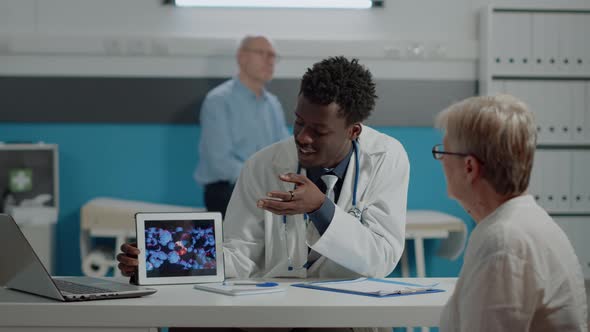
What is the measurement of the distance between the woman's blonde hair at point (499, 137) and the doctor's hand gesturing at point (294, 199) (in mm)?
626

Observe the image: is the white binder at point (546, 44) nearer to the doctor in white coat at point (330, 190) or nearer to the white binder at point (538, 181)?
the white binder at point (538, 181)

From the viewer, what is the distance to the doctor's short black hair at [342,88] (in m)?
2.22

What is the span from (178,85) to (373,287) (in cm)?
294

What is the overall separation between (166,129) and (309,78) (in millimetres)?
2483

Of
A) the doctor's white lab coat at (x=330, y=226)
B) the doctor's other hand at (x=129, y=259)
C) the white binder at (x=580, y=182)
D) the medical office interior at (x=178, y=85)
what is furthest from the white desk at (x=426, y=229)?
the doctor's other hand at (x=129, y=259)

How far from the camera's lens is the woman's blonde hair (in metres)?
1.34

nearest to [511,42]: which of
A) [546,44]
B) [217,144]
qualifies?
[546,44]

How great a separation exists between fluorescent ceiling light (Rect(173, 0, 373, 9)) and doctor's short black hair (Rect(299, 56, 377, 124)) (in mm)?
2459

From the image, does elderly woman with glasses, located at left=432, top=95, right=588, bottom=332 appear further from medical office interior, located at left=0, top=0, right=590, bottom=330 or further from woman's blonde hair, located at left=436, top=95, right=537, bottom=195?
medical office interior, located at left=0, top=0, right=590, bottom=330

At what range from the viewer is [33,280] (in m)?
1.80

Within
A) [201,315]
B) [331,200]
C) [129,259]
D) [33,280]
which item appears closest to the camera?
[201,315]

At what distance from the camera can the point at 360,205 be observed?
2174 mm

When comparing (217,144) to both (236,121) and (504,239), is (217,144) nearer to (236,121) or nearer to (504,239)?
(236,121)

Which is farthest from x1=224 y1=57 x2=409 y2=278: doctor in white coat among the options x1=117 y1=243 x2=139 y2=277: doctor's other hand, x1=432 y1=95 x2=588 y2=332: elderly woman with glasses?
x1=432 y1=95 x2=588 y2=332: elderly woman with glasses
